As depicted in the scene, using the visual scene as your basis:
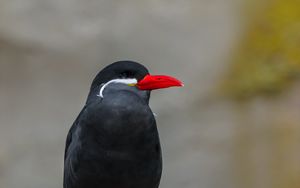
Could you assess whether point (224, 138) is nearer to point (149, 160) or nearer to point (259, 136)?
point (259, 136)

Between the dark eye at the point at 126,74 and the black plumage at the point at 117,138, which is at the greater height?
the dark eye at the point at 126,74

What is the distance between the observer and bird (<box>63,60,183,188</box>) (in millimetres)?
3504

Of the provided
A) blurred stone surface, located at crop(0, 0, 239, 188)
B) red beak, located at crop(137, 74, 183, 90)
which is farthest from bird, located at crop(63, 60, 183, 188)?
blurred stone surface, located at crop(0, 0, 239, 188)

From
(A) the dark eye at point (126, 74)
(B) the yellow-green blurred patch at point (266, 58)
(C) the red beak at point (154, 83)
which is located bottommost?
(C) the red beak at point (154, 83)

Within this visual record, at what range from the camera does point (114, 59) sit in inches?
222

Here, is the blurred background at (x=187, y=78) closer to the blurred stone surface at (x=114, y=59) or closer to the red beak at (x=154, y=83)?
the blurred stone surface at (x=114, y=59)

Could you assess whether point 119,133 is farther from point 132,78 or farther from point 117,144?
point 132,78

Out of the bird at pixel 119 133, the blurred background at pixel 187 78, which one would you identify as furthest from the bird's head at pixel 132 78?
the blurred background at pixel 187 78

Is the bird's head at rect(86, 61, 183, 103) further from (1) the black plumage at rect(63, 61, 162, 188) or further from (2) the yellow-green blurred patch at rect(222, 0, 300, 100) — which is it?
(2) the yellow-green blurred patch at rect(222, 0, 300, 100)

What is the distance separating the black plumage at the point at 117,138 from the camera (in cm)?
350

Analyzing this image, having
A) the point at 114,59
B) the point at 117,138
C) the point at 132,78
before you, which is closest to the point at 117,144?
the point at 117,138

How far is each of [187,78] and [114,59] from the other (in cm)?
52

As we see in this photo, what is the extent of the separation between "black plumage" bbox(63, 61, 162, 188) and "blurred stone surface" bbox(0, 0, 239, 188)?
2.03 m

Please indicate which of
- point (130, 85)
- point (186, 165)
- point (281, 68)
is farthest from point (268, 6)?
point (130, 85)
